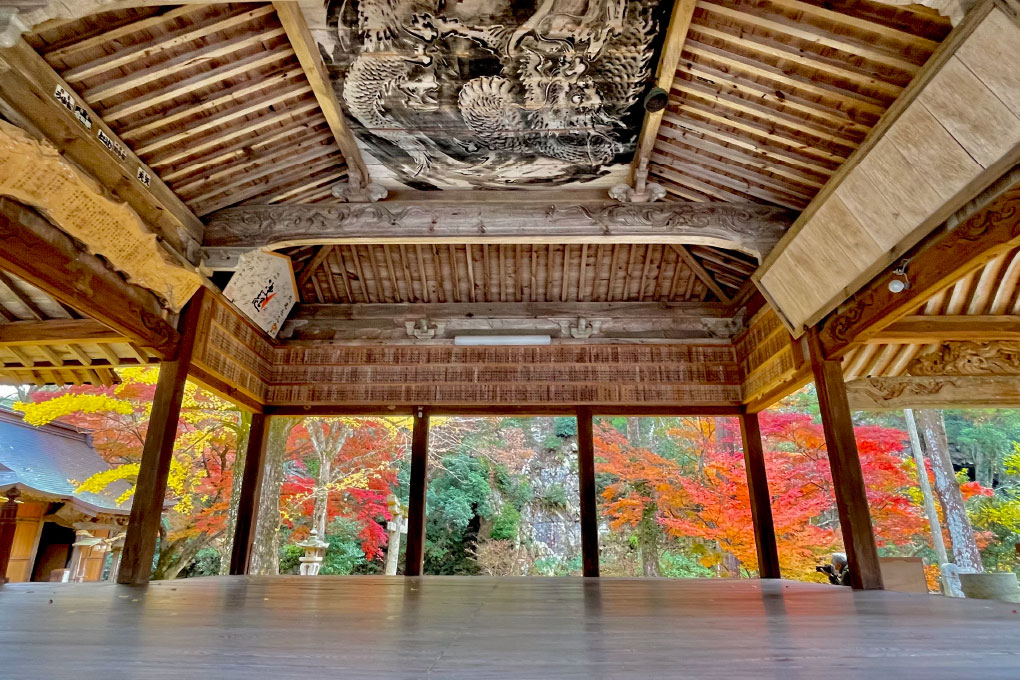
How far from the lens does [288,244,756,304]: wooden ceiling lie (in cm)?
565

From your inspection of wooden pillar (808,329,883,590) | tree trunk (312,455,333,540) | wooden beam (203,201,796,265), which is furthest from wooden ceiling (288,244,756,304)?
tree trunk (312,455,333,540)

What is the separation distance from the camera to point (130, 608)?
2.03 m

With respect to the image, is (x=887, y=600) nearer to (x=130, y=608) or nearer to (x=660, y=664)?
(x=660, y=664)

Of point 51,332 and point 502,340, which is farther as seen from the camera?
point 502,340

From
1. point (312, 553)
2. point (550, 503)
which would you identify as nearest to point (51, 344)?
point (312, 553)

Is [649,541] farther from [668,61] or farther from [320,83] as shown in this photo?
[320,83]

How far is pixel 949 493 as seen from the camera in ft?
29.7

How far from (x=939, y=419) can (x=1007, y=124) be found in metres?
9.70

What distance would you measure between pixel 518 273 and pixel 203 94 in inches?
134

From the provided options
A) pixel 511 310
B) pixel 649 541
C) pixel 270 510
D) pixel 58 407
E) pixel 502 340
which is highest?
pixel 511 310

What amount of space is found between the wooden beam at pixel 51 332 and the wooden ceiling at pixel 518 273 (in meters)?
1.95

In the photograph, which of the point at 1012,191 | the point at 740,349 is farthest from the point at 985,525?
the point at 1012,191

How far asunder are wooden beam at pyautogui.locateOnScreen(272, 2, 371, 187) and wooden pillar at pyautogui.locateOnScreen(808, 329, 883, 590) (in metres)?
4.08

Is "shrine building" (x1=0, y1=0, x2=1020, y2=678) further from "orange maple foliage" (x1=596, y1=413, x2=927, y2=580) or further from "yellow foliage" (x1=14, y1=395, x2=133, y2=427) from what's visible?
"orange maple foliage" (x1=596, y1=413, x2=927, y2=580)
